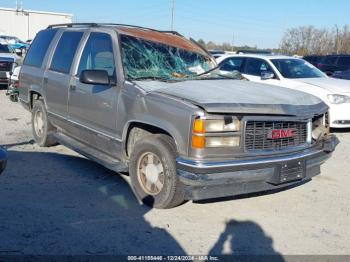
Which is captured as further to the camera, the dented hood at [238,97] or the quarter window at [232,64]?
the quarter window at [232,64]

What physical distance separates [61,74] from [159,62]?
1.59 metres

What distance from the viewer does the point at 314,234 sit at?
428 cm

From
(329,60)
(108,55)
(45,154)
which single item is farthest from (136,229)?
(329,60)

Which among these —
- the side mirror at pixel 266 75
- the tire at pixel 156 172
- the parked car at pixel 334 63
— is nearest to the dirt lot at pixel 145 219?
the tire at pixel 156 172

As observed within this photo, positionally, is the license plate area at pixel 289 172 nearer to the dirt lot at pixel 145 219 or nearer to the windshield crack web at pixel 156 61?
the dirt lot at pixel 145 219

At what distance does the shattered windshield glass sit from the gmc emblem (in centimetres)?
137

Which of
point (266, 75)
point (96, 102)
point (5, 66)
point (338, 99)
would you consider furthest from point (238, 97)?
point (5, 66)

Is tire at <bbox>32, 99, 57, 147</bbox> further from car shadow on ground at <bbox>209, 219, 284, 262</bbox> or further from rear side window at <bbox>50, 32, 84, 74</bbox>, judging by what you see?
car shadow on ground at <bbox>209, 219, 284, 262</bbox>

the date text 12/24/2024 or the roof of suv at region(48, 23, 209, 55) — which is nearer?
the date text 12/24/2024

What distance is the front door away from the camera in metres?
5.22

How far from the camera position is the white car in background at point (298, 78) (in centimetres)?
904

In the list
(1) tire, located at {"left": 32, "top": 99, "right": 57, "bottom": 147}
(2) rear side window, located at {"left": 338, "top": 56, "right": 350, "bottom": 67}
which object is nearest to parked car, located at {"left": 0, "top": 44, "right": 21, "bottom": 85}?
(1) tire, located at {"left": 32, "top": 99, "right": 57, "bottom": 147}

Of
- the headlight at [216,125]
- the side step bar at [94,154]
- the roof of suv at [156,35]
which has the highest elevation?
the roof of suv at [156,35]

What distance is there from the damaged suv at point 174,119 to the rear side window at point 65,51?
17 millimetres
